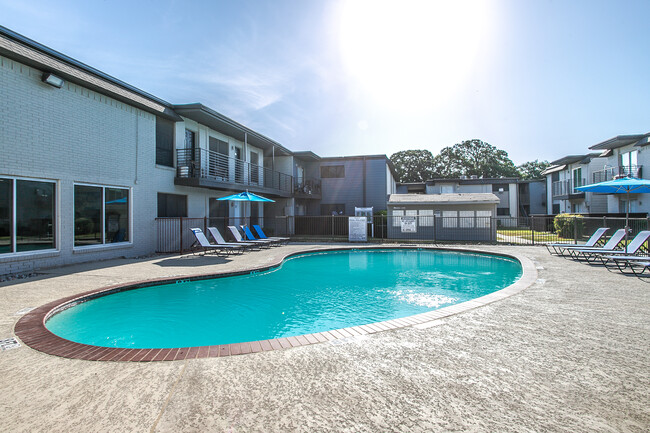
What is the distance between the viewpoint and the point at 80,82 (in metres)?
9.08

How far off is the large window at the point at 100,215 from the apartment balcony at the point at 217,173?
8.63 ft

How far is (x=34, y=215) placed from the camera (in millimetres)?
8148

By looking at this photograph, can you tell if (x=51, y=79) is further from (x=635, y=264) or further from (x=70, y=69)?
(x=635, y=264)

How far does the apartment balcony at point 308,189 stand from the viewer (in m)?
21.9

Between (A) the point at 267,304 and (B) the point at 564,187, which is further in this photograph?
(B) the point at 564,187

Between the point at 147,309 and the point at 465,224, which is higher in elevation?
the point at 465,224

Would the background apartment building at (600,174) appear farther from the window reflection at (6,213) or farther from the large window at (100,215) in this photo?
the window reflection at (6,213)

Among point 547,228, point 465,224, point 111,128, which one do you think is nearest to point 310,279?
point 111,128

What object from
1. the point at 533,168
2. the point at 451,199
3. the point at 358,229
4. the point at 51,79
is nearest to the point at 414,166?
the point at 533,168

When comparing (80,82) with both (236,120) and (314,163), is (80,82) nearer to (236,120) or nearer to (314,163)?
(236,120)

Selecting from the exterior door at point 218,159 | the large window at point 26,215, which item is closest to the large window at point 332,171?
the exterior door at point 218,159

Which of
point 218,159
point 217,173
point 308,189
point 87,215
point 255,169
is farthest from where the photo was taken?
point 308,189

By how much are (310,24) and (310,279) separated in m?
8.30

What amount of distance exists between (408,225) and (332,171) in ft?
27.9
